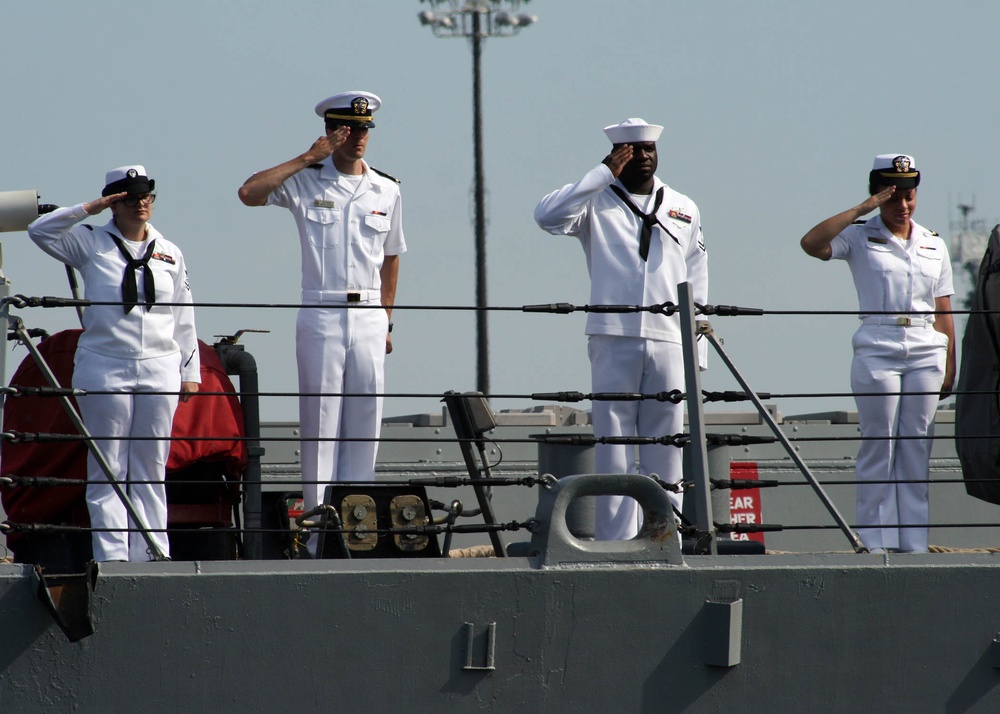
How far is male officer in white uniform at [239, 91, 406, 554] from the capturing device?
5906 mm

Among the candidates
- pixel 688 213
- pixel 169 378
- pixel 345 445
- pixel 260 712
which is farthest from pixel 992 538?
pixel 260 712

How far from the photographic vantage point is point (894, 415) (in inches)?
251

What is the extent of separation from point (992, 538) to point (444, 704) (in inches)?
253

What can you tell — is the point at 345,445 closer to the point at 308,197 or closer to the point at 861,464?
the point at 308,197

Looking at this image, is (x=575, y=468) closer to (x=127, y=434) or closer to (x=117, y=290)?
(x=127, y=434)

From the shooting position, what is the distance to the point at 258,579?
3.91 m

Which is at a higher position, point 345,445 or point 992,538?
point 345,445

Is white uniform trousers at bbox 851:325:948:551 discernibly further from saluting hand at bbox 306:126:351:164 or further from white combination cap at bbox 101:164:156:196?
white combination cap at bbox 101:164:156:196

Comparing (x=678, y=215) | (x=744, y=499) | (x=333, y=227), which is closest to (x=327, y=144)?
(x=333, y=227)

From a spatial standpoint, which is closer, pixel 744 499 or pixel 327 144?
pixel 327 144

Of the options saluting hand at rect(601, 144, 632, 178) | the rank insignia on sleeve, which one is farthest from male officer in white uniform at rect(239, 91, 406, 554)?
the rank insignia on sleeve

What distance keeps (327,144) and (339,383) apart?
3.50ft

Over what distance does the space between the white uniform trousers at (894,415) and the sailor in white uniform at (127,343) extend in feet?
10.2

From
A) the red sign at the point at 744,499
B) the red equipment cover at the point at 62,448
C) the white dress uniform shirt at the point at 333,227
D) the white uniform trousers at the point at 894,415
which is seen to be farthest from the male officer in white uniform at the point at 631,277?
the red sign at the point at 744,499
